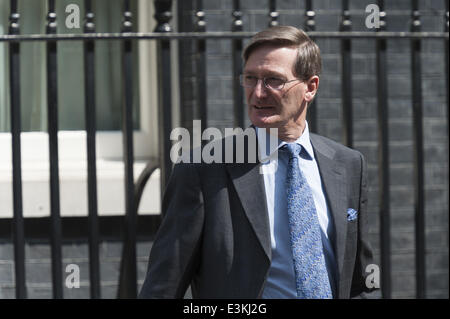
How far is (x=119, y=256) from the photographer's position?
5.48 m

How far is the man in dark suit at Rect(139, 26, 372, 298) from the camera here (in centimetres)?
281

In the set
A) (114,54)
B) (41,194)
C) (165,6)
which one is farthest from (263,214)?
(114,54)

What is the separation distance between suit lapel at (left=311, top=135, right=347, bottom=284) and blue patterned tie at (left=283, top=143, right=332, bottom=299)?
0.06m

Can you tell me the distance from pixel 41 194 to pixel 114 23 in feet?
3.97

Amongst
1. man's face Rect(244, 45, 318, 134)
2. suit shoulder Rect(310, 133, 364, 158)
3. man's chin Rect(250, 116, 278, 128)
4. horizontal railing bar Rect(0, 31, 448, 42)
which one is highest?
horizontal railing bar Rect(0, 31, 448, 42)

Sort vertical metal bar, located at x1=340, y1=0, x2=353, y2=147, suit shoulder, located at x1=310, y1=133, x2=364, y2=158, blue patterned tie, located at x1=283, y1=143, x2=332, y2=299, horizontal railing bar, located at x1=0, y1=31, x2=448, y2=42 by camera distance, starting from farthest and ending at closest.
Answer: vertical metal bar, located at x1=340, y1=0, x2=353, y2=147 → horizontal railing bar, located at x1=0, y1=31, x2=448, y2=42 → suit shoulder, located at x1=310, y1=133, x2=364, y2=158 → blue patterned tie, located at x1=283, y1=143, x2=332, y2=299

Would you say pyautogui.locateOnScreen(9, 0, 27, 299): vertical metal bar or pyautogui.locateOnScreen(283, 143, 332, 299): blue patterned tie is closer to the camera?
pyautogui.locateOnScreen(283, 143, 332, 299): blue patterned tie

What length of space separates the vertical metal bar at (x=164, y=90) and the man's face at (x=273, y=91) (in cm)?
129

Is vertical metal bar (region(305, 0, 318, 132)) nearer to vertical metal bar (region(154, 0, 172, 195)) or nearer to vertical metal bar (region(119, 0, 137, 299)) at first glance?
vertical metal bar (region(154, 0, 172, 195))

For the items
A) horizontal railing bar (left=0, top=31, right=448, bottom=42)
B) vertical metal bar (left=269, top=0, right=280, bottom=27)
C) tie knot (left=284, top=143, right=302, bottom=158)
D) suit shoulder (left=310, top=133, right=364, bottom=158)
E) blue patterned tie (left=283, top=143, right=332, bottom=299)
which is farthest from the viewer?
vertical metal bar (left=269, top=0, right=280, bottom=27)

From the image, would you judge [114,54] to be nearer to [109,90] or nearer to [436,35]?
[109,90]

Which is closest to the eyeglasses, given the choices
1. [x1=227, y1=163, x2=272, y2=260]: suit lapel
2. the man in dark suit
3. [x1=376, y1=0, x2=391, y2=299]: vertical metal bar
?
the man in dark suit

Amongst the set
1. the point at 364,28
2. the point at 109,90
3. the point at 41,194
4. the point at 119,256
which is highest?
the point at 364,28

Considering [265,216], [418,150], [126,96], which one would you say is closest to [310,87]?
[265,216]
